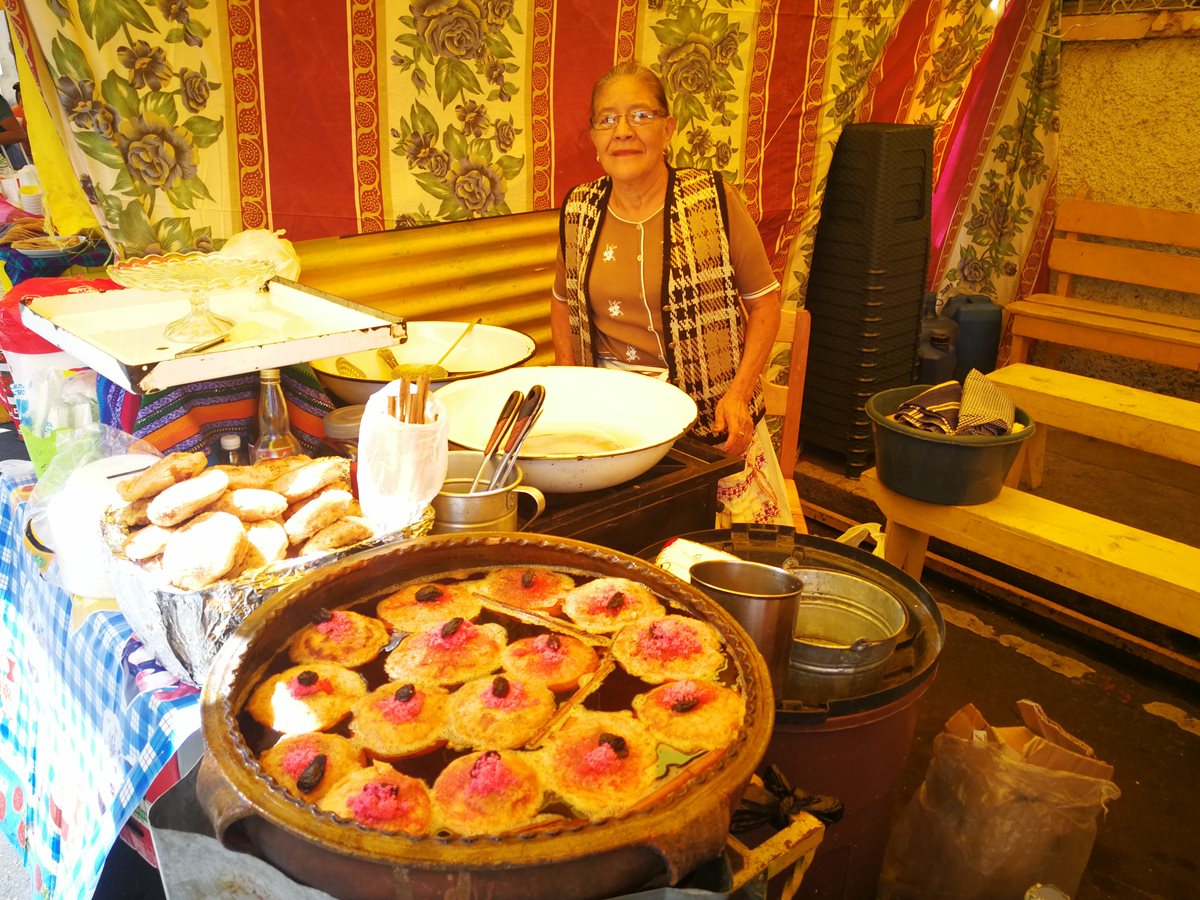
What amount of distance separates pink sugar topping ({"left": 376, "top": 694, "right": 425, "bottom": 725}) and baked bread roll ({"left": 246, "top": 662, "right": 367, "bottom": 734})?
0.18 ft

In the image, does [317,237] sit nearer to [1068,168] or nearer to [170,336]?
[170,336]

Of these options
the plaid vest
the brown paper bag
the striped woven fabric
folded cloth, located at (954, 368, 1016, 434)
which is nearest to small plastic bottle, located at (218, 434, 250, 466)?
the striped woven fabric

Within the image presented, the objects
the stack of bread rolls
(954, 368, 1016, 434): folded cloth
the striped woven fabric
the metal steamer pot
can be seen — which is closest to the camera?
the metal steamer pot

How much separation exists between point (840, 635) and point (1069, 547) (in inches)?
60.6

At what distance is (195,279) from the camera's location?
1.71 metres

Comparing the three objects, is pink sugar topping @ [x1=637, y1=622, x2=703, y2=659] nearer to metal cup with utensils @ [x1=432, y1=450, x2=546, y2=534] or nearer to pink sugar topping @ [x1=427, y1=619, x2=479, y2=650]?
pink sugar topping @ [x1=427, y1=619, x2=479, y2=650]

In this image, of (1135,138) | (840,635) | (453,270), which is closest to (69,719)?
(840,635)

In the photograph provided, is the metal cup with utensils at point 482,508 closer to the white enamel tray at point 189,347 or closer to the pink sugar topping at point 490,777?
the white enamel tray at point 189,347

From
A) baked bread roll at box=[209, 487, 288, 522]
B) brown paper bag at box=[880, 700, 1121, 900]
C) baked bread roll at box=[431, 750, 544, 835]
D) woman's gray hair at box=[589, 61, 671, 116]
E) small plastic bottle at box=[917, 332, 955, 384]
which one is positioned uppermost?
woman's gray hair at box=[589, 61, 671, 116]

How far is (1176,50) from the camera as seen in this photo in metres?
5.10

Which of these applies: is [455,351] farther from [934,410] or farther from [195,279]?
[934,410]

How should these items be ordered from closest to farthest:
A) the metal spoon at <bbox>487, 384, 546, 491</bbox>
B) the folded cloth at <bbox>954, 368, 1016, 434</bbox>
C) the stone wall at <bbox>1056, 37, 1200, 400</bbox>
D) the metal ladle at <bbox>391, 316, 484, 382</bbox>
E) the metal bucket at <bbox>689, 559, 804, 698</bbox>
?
the metal bucket at <bbox>689, 559, 804, 698</bbox>, the metal spoon at <bbox>487, 384, 546, 491</bbox>, the metal ladle at <bbox>391, 316, 484, 382</bbox>, the folded cloth at <bbox>954, 368, 1016, 434</bbox>, the stone wall at <bbox>1056, 37, 1200, 400</bbox>

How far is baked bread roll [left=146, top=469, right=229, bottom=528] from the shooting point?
54.2 inches

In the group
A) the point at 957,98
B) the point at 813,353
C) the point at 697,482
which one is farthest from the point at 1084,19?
the point at 697,482
